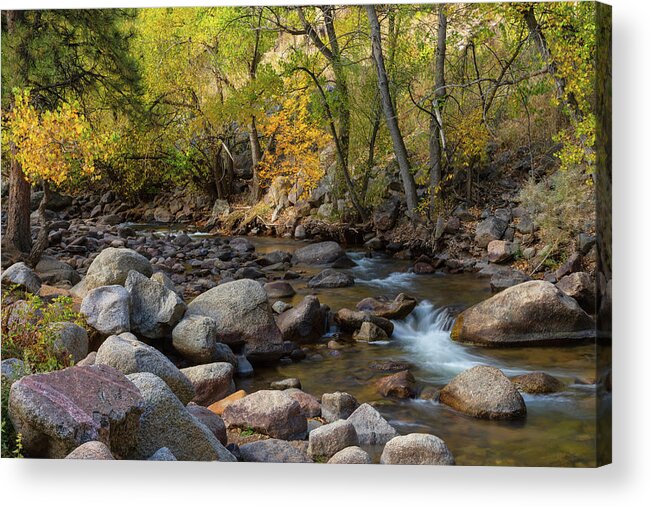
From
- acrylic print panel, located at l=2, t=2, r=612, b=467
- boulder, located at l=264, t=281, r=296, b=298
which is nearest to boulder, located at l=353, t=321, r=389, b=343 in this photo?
acrylic print panel, located at l=2, t=2, r=612, b=467

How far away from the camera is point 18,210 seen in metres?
6.07

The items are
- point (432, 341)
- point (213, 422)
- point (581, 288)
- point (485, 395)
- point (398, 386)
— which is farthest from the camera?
point (432, 341)

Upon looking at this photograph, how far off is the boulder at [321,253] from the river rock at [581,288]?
190cm

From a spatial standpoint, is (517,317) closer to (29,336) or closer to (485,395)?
(485,395)

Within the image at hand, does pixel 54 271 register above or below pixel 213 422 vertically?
above

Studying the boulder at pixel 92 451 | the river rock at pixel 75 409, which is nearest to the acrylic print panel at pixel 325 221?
the river rock at pixel 75 409

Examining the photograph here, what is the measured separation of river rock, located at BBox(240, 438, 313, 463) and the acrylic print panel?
16mm

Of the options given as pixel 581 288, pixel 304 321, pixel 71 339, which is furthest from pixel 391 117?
pixel 71 339

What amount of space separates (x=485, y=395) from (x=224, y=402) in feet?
6.76

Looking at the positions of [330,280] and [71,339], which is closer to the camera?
[71,339]

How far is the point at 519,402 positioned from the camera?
5.49 metres

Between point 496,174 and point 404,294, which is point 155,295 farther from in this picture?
point 496,174

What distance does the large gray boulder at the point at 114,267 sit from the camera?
6531 millimetres

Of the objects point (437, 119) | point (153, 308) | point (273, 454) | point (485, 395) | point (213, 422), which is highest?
point (437, 119)
